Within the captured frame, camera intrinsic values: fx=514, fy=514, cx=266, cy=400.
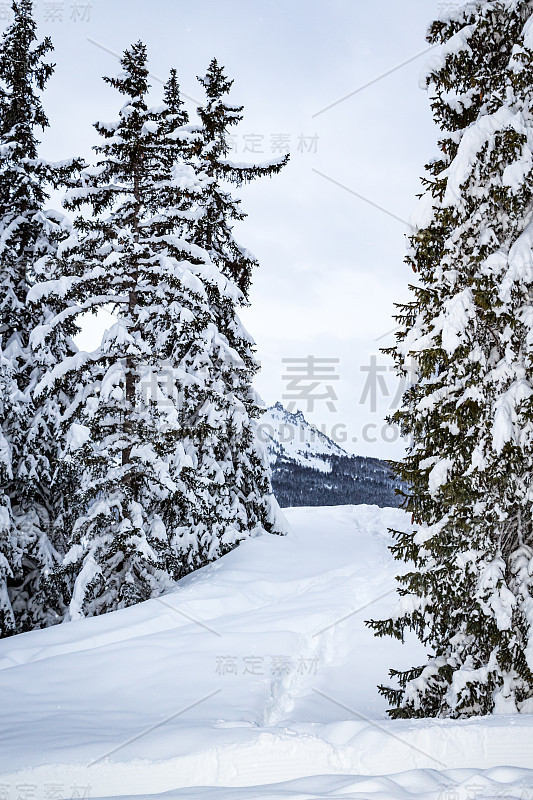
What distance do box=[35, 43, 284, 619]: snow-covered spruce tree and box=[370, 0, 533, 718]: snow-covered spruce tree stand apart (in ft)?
20.4

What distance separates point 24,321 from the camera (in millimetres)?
15195

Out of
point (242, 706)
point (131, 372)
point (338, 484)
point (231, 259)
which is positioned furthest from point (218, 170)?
point (338, 484)

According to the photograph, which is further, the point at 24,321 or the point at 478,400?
the point at 24,321

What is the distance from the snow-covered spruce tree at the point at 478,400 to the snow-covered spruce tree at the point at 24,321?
1109 cm

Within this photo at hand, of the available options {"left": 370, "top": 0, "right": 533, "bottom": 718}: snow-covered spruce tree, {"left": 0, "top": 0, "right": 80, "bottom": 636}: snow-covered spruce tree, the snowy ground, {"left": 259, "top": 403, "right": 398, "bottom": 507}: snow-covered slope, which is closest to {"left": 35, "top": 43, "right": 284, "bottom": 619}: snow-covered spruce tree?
the snowy ground

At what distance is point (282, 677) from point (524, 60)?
9263mm

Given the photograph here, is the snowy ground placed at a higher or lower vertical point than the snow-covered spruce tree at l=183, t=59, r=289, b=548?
lower

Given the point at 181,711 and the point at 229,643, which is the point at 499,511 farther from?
the point at 229,643

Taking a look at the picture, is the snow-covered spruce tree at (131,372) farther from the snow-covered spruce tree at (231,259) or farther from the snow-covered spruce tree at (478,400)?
the snow-covered spruce tree at (478,400)

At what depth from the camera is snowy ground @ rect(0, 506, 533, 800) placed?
4.26m

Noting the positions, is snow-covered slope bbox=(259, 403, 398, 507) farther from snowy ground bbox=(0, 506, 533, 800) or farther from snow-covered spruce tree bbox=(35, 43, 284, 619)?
snowy ground bbox=(0, 506, 533, 800)

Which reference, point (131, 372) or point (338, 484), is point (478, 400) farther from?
point (338, 484)

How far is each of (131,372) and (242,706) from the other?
705cm

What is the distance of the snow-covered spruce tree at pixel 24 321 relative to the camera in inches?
556
